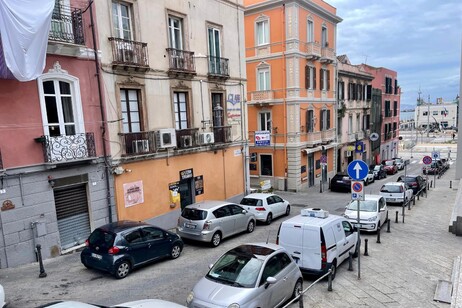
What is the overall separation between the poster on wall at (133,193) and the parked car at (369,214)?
31.4ft

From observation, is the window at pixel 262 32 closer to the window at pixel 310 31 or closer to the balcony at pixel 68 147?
the window at pixel 310 31

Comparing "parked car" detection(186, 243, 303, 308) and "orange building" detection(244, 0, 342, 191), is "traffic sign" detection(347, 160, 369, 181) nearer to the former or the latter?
"parked car" detection(186, 243, 303, 308)

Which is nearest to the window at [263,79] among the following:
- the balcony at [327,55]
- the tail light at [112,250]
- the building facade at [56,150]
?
the balcony at [327,55]

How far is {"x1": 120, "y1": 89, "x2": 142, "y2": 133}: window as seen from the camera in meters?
13.6

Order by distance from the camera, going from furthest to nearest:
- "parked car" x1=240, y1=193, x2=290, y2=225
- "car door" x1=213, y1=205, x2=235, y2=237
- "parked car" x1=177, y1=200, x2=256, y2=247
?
"parked car" x1=240, y1=193, x2=290, y2=225, "car door" x1=213, y1=205, x2=235, y2=237, "parked car" x1=177, y1=200, x2=256, y2=247

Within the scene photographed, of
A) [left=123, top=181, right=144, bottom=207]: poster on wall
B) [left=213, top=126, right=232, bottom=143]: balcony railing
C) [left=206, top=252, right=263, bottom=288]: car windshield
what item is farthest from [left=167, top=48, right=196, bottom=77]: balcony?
[left=206, top=252, right=263, bottom=288]: car windshield

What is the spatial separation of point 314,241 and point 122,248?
5596mm

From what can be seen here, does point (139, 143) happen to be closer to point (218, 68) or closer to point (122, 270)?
point (122, 270)

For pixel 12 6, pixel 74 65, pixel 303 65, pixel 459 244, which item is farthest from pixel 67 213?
pixel 303 65

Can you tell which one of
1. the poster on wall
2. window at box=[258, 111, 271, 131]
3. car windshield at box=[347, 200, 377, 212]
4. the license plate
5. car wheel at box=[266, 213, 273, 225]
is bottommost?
car wheel at box=[266, 213, 273, 225]

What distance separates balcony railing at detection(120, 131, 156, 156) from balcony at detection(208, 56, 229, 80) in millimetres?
5298

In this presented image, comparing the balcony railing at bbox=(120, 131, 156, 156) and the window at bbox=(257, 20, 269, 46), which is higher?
the window at bbox=(257, 20, 269, 46)

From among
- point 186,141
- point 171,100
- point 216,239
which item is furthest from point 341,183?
point 171,100

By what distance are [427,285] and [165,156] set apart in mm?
11176
